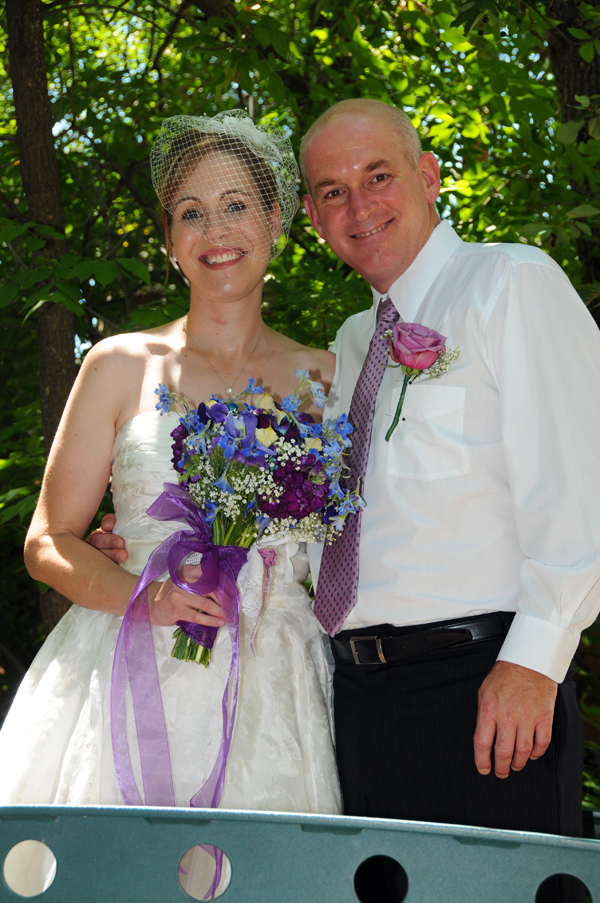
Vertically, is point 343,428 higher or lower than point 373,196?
lower

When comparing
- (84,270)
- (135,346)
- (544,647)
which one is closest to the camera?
(544,647)

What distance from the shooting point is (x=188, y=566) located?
201 cm

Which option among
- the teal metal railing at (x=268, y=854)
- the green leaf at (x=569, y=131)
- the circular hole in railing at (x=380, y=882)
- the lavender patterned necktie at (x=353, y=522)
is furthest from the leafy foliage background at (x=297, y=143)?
the teal metal railing at (x=268, y=854)

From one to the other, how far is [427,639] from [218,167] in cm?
154

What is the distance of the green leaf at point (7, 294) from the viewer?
3.20m

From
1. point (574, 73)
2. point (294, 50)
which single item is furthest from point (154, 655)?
point (294, 50)

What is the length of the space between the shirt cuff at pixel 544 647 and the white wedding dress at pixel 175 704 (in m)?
0.67

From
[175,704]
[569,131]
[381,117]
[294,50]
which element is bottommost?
[175,704]

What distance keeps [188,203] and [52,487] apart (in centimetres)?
96

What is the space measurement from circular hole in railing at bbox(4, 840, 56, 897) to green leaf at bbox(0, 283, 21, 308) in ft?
6.83

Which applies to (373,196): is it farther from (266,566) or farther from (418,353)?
(266,566)

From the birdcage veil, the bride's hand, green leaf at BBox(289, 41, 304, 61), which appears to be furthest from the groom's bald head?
green leaf at BBox(289, 41, 304, 61)

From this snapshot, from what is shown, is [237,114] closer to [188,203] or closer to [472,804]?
[188,203]

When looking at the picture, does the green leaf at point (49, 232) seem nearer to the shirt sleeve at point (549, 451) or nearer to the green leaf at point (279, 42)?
the green leaf at point (279, 42)
